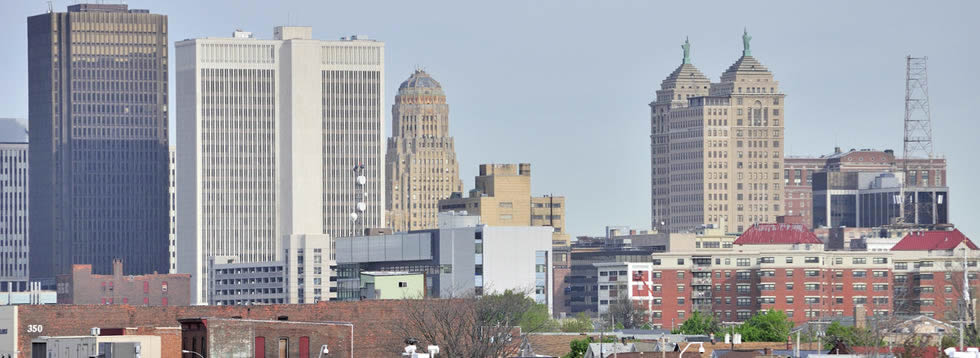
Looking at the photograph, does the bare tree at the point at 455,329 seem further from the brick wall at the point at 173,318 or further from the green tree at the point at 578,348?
the green tree at the point at 578,348

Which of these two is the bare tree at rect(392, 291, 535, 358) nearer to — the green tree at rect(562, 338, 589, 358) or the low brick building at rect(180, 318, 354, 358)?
the green tree at rect(562, 338, 589, 358)

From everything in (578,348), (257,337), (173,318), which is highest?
(173,318)

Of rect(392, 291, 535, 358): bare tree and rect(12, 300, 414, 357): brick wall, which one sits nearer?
rect(392, 291, 535, 358): bare tree

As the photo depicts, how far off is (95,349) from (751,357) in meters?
37.0

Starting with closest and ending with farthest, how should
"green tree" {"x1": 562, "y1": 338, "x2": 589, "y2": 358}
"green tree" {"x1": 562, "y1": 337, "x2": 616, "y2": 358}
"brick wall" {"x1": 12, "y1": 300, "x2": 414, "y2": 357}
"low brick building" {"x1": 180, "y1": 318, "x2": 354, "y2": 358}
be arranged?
"low brick building" {"x1": 180, "y1": 318, "x2": 354, "y2": 358}, "brick wall" {"x1": 12, "y1": 300, "x2": 414, "y2": 357}, "green tree" {"x1": 562, "y1": 338, "x2": 589, "y2": 358}, "green tree" {"x1": 562, "y1": 337, "x2": 616, "y2": 358}

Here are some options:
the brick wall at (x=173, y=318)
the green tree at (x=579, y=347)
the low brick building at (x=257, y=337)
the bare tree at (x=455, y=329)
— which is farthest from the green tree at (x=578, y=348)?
the low brick building at (x=257, y=337)

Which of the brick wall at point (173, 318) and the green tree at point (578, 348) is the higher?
the brick wall at point (173, 318)

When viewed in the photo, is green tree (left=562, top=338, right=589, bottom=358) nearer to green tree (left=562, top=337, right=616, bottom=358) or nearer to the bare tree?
green tree (left=562, top=337, right=616, bottom=358)

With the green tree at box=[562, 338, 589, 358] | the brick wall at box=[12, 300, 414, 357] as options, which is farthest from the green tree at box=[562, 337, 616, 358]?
the brick wall at box=[12, 300, 414, 357]

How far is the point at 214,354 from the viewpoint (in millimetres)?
137250

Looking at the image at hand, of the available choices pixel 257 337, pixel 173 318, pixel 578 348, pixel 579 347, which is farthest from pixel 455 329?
pixel 257 337

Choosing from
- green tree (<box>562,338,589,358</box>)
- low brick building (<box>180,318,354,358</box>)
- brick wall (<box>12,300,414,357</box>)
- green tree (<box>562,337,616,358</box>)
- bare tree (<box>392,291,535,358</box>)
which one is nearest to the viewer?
low brick building (<box>180,318,354,358</box>)

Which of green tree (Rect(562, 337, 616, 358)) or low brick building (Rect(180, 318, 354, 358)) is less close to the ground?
low brick building (Rect(180, 318, 354, 358))

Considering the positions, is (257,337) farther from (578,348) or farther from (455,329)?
(578,348)
